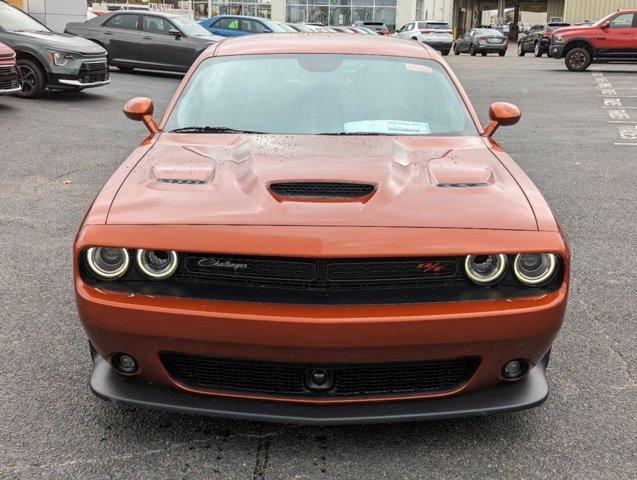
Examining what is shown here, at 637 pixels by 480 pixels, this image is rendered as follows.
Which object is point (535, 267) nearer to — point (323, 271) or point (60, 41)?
point (323, 271)

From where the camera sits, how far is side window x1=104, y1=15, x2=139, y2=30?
18.1 meters

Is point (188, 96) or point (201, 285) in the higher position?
point (188, 96)

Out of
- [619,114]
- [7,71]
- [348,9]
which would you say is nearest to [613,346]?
[7,71]

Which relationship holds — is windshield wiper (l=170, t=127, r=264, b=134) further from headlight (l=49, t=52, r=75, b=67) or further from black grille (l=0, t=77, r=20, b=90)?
headlight (l=49, t=52, r=75, b=67)

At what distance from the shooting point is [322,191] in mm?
2801

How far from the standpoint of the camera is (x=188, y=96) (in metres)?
4.02

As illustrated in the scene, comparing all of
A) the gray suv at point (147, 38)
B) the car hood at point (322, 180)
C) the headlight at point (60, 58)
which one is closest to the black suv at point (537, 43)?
the gray suv at point (147, 38)

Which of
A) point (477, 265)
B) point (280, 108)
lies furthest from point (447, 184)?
point (280, 108)

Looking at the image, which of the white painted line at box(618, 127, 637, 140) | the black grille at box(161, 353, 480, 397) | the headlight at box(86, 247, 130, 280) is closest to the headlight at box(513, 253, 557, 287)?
the black grille at box(161, 353, 480, 397)

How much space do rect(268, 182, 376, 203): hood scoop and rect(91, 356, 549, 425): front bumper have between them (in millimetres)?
735

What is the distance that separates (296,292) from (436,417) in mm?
657

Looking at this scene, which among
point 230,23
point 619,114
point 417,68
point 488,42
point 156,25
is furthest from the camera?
point 488,42

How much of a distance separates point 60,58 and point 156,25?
5.75 metres

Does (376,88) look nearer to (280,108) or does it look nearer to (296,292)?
(280,108)
